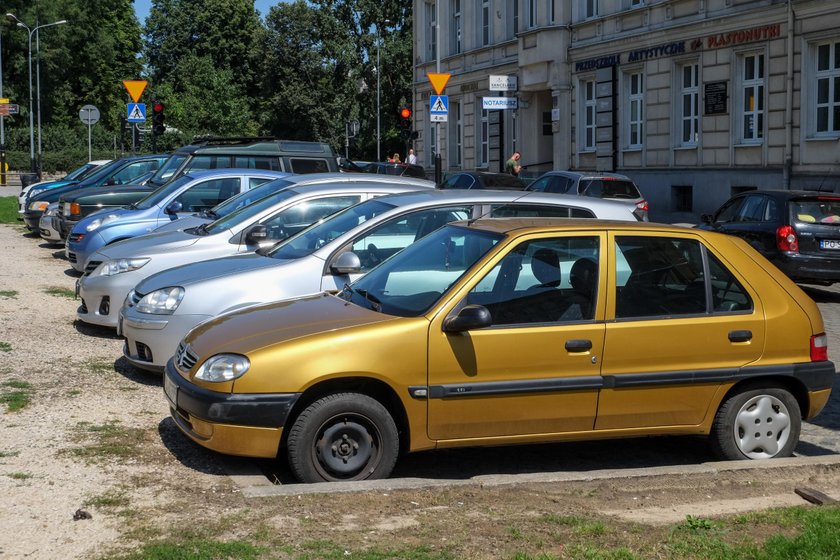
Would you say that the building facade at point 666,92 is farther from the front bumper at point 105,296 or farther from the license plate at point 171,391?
the license plate at point 171,391

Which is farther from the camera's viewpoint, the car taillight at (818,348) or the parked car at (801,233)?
the parked car at (801,233)

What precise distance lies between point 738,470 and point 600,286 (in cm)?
132

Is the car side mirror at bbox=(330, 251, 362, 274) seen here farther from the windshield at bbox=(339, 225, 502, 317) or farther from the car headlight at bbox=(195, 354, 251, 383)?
the car headlight at bbox=(195, 354, 251, 383)

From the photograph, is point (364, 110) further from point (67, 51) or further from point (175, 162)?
point (175, 162)

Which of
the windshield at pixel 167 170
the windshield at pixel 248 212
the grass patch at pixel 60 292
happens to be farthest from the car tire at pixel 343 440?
the windshield at pixel 167 170

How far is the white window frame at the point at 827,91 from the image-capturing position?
84.9 feet

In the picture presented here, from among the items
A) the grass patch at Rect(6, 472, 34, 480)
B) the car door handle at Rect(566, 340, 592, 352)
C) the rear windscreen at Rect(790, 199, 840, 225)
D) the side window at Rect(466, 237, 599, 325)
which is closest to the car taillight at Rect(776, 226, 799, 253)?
the rear windscreen at Rect(790, 199, 840, 225)

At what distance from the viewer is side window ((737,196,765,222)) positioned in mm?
16562

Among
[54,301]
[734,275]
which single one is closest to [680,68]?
[54,301]

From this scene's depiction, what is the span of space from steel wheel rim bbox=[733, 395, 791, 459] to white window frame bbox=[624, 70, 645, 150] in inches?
1075

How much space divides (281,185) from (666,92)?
846 inches

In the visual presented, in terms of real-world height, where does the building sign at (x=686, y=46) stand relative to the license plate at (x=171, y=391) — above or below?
above

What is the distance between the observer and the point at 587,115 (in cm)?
3709

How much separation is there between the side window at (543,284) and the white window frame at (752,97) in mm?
22879
